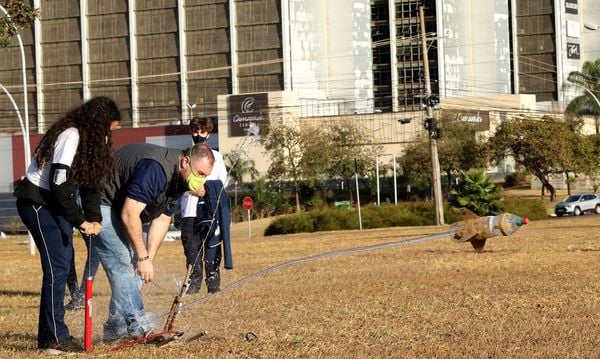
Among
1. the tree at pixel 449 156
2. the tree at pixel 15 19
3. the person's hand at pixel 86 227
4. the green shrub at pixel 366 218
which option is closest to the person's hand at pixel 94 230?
the person's hand at pixel 86 227

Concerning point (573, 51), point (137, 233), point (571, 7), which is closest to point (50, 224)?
point (137, 233)

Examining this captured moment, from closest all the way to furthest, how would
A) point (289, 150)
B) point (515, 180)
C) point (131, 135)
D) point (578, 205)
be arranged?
point (578, 205) < point (289, 150) < point (515, 180) < point (131, 135)

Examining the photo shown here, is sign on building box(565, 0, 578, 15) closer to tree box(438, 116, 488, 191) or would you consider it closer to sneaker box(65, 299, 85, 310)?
tree box(438, 116, 488, 191)

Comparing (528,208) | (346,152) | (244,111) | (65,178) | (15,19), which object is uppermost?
(244,111)

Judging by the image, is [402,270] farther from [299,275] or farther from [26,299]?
[26,299]

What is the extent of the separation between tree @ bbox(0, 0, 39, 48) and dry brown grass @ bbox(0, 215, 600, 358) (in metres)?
3.90

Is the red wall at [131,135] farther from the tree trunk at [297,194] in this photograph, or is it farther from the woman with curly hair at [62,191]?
the woman with curly hair at [62,191]

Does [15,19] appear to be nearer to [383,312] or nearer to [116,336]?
[383,312]

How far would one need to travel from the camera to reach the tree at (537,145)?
7175cm

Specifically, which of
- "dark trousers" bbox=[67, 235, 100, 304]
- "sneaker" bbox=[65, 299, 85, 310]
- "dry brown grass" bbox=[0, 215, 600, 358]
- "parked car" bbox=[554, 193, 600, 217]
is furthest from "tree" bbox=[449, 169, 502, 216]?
"sneaker" bbox=[65, 299, 85, 310]

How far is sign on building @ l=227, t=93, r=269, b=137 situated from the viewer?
3720 inches

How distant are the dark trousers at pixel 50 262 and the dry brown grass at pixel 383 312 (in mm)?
204

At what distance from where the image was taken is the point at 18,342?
8219mm

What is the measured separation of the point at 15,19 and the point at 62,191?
9.95 metres
